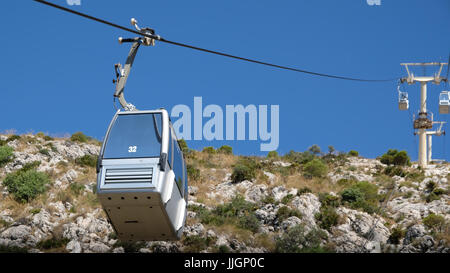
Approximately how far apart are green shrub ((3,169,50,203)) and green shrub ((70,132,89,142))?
963cm

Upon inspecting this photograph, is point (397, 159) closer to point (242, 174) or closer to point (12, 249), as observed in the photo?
point (242, 174)

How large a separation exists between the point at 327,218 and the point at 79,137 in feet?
76.4

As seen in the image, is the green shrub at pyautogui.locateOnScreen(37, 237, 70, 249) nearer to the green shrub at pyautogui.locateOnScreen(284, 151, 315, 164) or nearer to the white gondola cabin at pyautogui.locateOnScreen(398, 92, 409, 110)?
the green shrub at pyautogui.locateOnScreen(284, 151, 315, 164)

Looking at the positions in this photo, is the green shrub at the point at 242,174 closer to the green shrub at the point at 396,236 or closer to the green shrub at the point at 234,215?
the green shrub at the point at 234,215

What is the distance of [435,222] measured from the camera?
28.9 metres

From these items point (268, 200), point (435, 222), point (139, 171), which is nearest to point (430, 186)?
point (435, 222)

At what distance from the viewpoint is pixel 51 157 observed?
38.6 metres

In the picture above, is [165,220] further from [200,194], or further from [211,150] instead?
[211,150]

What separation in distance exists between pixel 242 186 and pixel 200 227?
26.4 feet

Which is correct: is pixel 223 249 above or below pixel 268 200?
below

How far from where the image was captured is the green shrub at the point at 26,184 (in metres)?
32.6

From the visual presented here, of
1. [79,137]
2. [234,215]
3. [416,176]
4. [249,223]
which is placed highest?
[79,137]

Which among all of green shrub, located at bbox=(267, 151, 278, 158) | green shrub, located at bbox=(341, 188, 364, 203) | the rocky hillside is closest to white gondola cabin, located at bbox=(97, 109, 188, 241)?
the rocky hillside

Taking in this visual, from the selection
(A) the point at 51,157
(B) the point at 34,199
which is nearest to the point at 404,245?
(B) the point at 34,199
